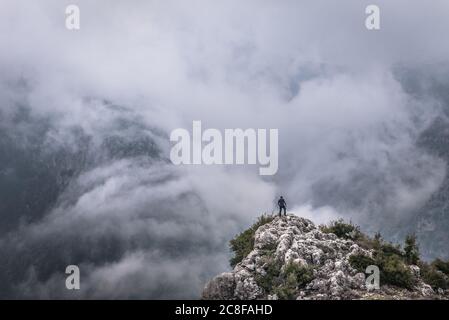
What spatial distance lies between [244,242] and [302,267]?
14849 mm

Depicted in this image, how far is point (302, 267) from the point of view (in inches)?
1964

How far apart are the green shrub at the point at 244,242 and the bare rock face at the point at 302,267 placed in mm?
4251

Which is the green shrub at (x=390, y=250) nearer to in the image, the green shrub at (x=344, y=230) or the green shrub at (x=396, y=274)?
the green shrub at (x=344, y=230)

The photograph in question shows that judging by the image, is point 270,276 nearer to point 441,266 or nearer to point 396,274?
point 396,274

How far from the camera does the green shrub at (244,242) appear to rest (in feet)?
204

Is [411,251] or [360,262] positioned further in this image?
[411,251]

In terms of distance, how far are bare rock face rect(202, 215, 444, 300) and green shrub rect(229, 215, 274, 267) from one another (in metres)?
4.25

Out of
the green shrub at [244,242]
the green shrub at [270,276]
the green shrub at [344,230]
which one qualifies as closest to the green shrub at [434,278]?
the green shrub at [344,230]

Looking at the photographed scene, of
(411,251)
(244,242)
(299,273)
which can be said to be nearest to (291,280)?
(299,273)
